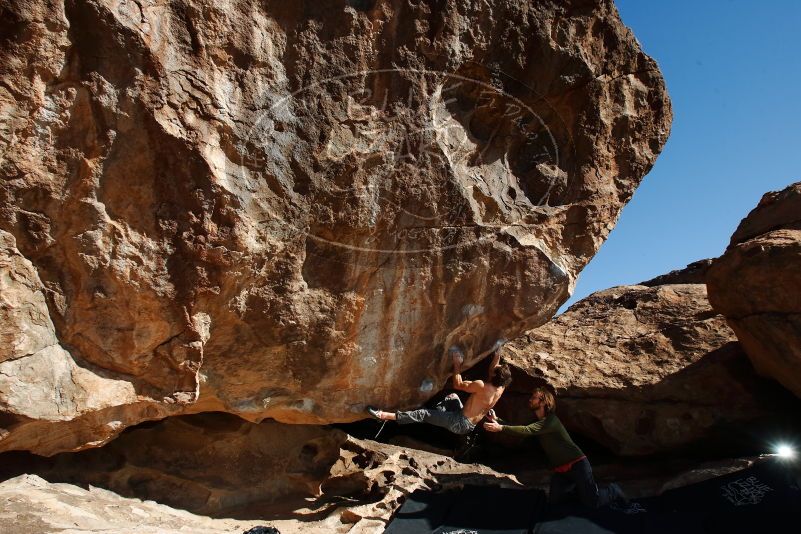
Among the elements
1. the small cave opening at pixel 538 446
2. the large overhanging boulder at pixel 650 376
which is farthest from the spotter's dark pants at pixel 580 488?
the large overhanging boulder at pixel 650 376

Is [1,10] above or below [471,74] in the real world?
below

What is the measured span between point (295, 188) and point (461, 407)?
7.62 ft

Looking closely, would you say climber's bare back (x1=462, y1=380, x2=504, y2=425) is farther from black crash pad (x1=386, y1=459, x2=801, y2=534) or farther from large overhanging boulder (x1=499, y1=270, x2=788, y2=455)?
large overhanging boulder (x1=499, y1=270, x2=788, y2=455)

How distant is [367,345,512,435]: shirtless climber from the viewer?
15.6 feet

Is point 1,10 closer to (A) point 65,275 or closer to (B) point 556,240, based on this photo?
(A) point 65,275

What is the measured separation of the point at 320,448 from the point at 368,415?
98cm

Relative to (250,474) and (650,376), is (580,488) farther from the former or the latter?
(250,474)

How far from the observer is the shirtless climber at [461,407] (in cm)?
475

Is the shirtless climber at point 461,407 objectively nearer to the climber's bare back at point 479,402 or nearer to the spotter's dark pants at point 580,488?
the climber's bare back at point 479,402

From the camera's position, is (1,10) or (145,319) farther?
(145,319)

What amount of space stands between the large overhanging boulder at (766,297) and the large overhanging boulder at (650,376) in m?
0.38

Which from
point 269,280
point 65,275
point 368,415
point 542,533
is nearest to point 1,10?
point 65,275

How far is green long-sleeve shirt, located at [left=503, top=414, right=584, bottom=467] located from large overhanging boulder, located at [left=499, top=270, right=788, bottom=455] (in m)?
1.46

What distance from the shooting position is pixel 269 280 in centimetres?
394
